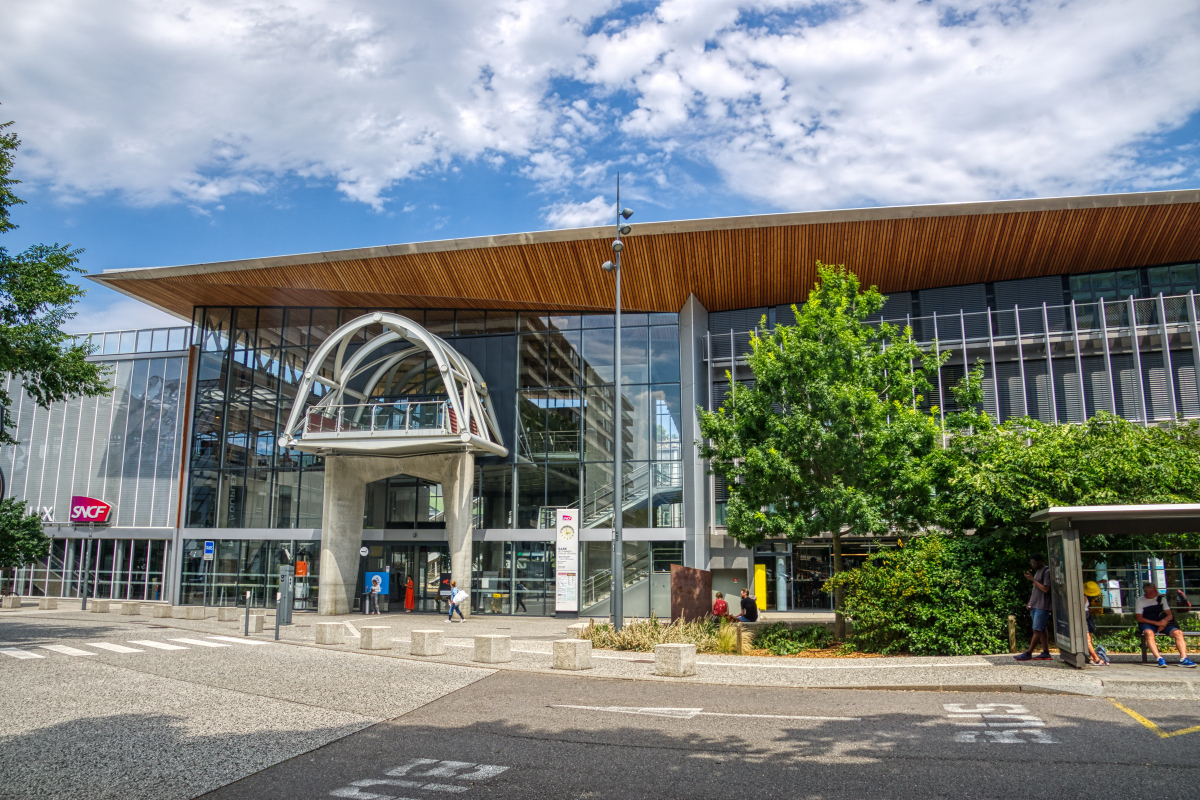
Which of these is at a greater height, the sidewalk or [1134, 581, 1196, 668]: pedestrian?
[1134, 581, 1196, 668]: pedestrian

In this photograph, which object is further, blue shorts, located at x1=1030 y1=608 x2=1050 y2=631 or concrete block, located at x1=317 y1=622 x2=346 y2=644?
concrete block, located at x1=317 y1=622 x2=346 y2=644


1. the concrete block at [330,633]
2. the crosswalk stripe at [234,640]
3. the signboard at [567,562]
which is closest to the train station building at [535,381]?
the signboard at [567,562]

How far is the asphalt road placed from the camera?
7.00m

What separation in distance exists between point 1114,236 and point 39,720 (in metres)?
28.9

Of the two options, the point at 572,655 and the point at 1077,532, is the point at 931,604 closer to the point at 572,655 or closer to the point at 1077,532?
the point at 1077,532

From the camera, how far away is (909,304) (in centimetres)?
2923

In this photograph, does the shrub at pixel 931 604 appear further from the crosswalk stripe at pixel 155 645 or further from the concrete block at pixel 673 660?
the crosswalk stripe at pixel 155 645

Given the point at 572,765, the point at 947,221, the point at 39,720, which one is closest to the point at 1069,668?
the point at 572,765

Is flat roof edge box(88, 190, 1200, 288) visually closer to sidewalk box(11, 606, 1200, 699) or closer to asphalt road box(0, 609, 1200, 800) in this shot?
sidewalk box(11, 606, 1200, 699)

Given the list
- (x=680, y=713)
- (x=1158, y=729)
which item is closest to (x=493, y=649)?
(x=680, y=713)

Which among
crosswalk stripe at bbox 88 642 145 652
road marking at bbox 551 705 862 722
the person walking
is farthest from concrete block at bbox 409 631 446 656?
the person walking

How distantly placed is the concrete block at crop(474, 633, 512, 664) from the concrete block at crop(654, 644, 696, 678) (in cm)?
331

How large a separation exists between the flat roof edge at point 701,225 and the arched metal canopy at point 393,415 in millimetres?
3039

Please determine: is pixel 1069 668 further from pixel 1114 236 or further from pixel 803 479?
pixel 1114 236
